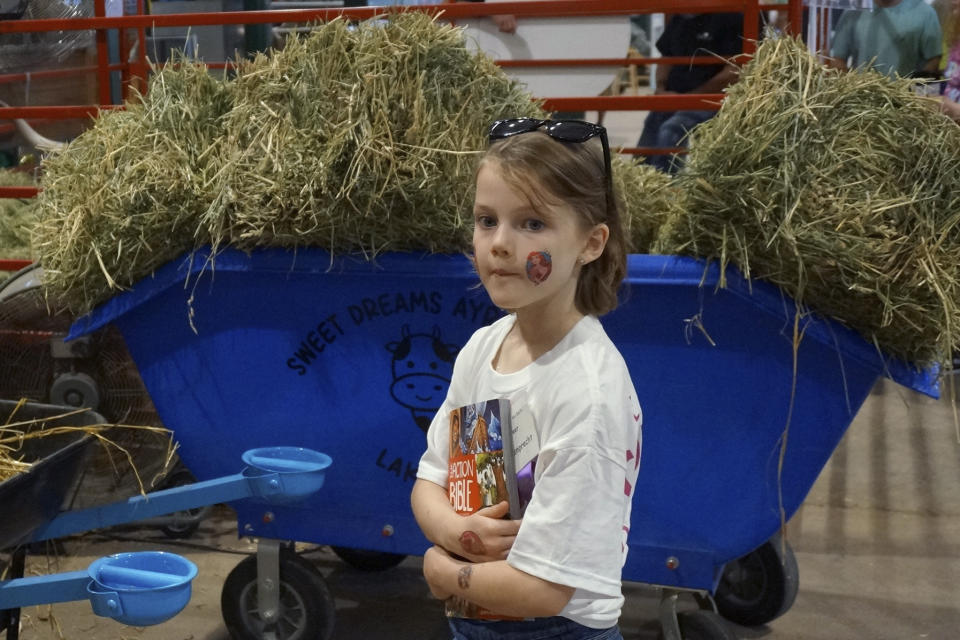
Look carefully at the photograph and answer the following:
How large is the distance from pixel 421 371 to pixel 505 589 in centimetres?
125

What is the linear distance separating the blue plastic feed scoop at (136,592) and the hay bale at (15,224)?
2.03 m

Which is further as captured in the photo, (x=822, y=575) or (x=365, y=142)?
(x=822, y=575)

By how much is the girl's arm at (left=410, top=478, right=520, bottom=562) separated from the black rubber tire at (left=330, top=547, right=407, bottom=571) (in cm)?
198

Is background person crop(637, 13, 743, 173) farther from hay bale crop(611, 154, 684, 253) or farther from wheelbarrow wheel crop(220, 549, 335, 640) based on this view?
wheelbarrow wheel crop(220, 549, 335, 640)

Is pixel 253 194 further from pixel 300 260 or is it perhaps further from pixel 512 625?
pixel 512 625

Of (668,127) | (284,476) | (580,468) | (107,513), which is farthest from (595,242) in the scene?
(668,127)

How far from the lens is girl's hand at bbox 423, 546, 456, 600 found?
1654mm

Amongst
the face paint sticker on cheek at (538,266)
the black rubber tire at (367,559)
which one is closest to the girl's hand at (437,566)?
the face paint sticker on cheek at (538,266)

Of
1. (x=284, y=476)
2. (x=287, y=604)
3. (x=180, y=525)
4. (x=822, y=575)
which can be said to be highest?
(x=284, y=476)

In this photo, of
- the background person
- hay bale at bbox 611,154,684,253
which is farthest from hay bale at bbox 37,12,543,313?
the background person

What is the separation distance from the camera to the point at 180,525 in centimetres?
390

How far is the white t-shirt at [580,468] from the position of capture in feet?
4.98

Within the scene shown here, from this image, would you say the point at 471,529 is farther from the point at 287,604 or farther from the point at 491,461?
the point at 287,604

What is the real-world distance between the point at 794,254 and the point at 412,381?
953mm
